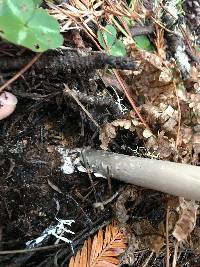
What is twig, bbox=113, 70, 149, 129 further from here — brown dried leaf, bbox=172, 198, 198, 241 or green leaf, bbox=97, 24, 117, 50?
brown dried leaf, bbox=172, 198, 198, 241

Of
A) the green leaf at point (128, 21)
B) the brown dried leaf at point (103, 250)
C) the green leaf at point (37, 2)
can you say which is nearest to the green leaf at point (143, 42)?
the green leaf at point (128, 21)

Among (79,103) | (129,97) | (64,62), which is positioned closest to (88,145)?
Result: (79,103)

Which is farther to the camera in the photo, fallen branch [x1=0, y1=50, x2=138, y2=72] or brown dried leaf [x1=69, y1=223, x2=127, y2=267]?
brown dried leaf [x1=69, y1=223, x2=127, y2=267]

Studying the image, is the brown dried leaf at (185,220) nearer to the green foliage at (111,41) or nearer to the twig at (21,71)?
the green foliage at (111,41)

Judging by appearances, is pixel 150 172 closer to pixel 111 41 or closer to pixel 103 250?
pixel 103 250

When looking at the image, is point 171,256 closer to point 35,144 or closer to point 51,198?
point 51,198

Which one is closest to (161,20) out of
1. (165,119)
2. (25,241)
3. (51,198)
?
(165,119)

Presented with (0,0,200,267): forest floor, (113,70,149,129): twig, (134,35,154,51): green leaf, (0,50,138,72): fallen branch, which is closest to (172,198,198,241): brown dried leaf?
(0,0,200,267): forest floor
